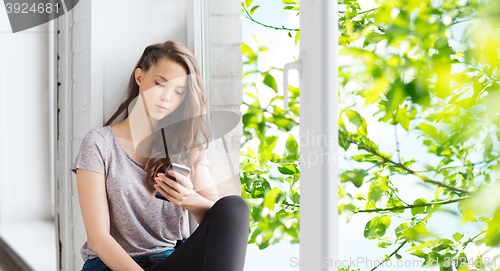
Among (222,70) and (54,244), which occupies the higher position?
(222,70)

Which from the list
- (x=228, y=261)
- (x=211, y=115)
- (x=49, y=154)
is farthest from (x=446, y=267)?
(x=49, y=154)

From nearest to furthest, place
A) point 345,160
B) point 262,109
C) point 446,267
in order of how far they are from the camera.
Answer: point 446,267 → point 345,160 → point 262,109

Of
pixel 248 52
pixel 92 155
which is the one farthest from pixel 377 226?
pixel 92 155

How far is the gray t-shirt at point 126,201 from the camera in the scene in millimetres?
1041

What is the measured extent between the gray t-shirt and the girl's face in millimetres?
167

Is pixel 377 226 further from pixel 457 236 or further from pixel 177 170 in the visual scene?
pixel 177 170

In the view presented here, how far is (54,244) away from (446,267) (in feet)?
4.70

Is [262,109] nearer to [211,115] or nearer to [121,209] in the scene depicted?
[211,115]

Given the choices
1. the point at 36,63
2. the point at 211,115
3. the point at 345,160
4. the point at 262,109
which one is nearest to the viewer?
the point at 345,160

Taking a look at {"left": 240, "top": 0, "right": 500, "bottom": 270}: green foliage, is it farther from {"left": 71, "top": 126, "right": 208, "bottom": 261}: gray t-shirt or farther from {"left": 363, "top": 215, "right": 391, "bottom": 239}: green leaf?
{"left": 71, "top": 126, "right": 208, "bottom": 261}: gray t-shirt

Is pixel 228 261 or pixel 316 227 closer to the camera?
pixel 316 227

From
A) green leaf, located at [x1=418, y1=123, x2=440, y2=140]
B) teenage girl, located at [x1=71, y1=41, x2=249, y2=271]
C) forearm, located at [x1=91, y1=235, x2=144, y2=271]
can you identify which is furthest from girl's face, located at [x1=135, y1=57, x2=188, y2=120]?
green leaf, located at [x1=418, y1=123, x2=440, y2=140]

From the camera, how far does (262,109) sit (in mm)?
874

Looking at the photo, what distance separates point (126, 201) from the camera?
3.51 ft
